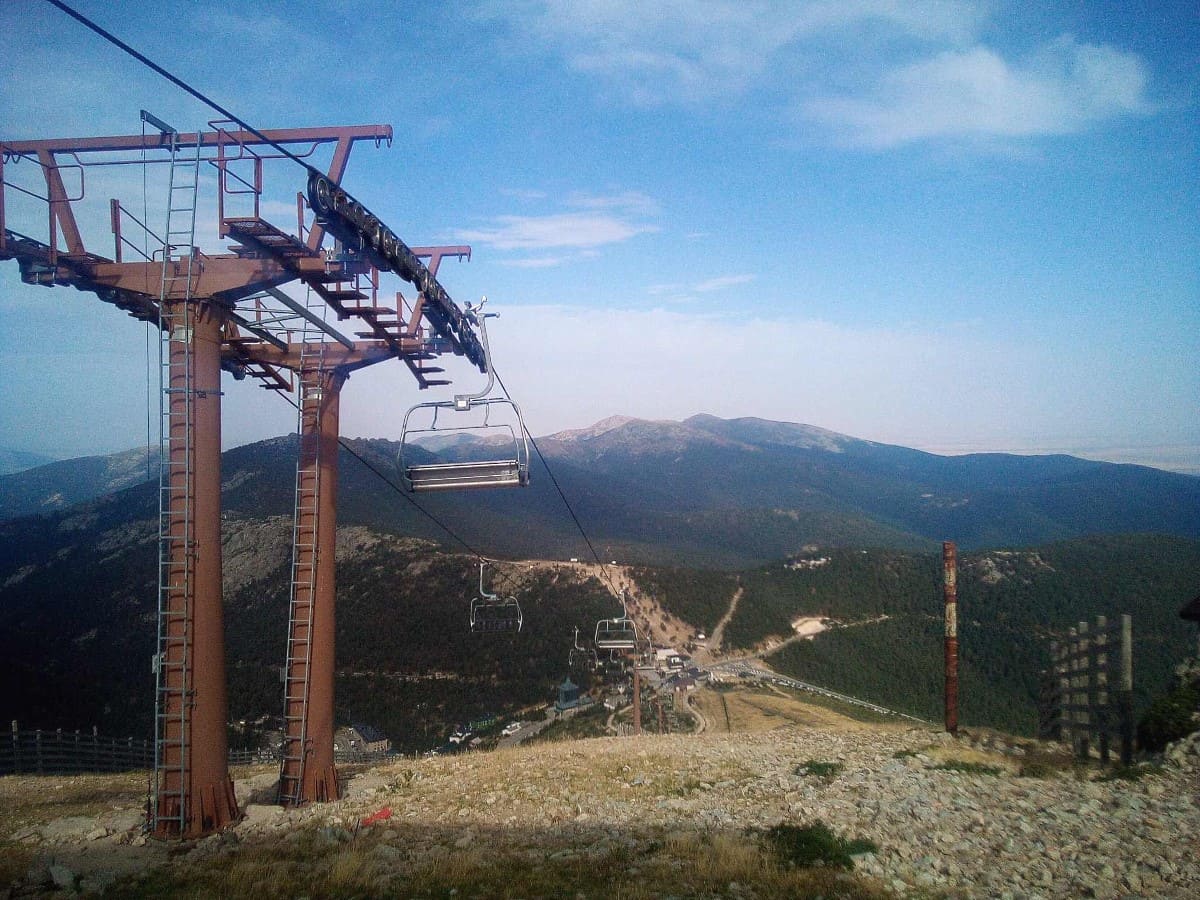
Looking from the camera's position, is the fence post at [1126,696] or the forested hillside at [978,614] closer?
the fence post at [1126,696]

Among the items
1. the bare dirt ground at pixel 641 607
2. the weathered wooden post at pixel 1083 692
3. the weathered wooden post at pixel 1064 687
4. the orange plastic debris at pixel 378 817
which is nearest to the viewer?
the orange plastic debris at pixel 378 817

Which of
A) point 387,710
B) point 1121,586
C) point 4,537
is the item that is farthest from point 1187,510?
point 4,537

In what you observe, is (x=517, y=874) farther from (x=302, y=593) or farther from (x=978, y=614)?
(x=978, y=614)

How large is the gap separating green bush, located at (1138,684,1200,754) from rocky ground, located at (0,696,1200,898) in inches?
42.4

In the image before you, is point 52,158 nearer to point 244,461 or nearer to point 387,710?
point 387,710

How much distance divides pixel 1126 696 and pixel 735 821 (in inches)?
272

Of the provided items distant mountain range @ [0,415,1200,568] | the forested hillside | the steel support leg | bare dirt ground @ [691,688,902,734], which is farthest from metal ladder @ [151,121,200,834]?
distant mountain range @ [0,415,1200,568]

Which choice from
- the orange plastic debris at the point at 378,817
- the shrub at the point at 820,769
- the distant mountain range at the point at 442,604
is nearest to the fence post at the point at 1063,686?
the shrub at the point at 820,769

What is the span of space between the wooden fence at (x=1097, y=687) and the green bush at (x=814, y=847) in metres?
6.24

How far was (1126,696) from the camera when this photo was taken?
11594 mm

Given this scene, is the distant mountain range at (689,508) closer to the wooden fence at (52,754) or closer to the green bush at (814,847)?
the wooden fence at (52,754)

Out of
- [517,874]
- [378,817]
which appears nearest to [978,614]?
[378,817]

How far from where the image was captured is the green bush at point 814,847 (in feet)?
24.2

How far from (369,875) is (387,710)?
94.3 feet
